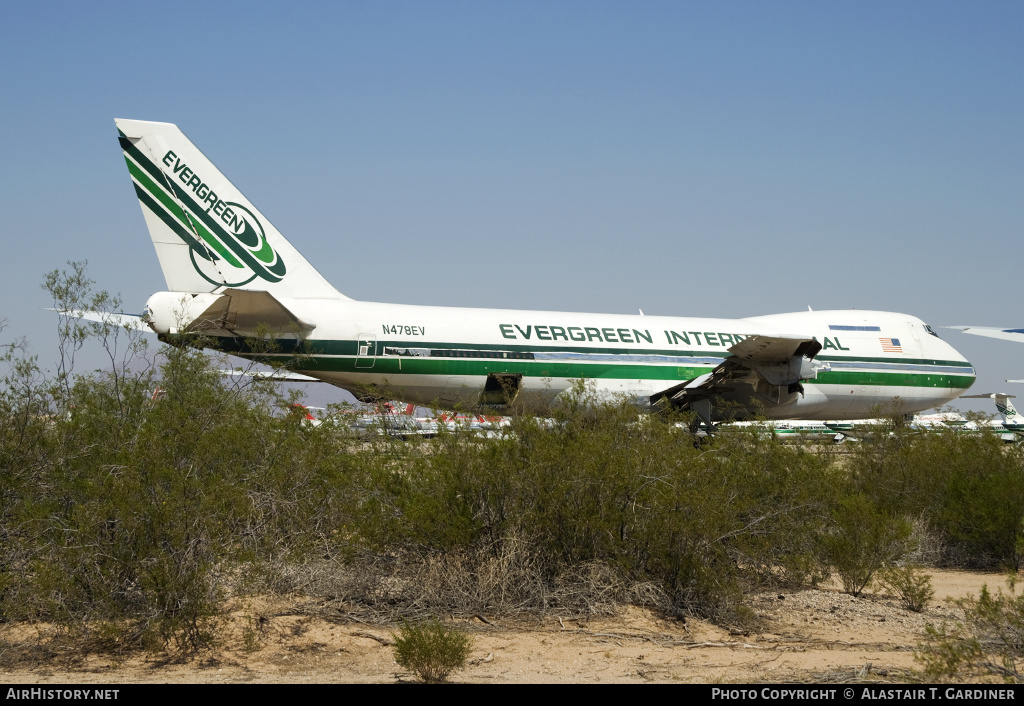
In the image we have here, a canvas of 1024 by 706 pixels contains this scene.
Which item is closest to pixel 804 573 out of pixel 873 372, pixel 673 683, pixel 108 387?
pixel 673 683

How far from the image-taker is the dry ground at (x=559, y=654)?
6.86m

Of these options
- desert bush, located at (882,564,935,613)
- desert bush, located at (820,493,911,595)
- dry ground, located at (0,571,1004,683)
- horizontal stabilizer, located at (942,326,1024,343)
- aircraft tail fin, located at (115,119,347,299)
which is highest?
aircraft tail fin, located at (115,119,347,299)

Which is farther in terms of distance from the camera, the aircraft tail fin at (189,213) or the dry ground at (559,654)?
the aircraft tail fin at (189,213)

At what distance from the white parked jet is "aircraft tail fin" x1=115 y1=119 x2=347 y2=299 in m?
0.02

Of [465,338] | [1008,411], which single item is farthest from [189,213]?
[1008,411]

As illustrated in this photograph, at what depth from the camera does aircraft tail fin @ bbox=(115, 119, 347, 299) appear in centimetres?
1972

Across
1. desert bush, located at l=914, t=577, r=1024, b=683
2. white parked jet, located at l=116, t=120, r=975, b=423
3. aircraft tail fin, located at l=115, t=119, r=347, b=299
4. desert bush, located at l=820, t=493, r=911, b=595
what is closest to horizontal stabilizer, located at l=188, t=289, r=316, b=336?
white parked jet, located at l=116, t=120, r=975, b=423

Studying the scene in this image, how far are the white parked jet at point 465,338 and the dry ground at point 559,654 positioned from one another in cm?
1017

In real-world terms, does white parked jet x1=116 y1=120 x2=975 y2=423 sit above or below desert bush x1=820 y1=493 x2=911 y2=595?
above

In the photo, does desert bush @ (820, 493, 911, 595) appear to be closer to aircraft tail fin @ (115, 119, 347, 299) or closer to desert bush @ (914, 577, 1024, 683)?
desert bush @ (914, 577, 1024, 683)

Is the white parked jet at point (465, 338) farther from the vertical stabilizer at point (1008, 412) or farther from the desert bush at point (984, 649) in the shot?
the vertical stabilizer at point (1008, 412)

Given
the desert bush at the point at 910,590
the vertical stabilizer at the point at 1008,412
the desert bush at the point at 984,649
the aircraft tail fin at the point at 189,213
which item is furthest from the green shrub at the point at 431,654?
the vertical stabilizer at the point at 1008,412

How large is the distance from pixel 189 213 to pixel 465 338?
282 inches

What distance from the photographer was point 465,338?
858 inches
